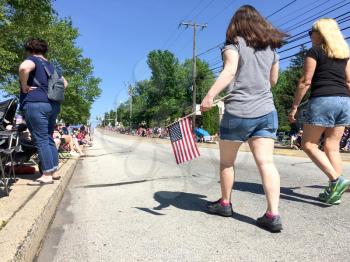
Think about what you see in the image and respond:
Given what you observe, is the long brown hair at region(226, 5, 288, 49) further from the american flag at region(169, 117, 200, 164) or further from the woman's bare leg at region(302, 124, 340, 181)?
the woman's bare leg at region(302, 124, 340, 181)

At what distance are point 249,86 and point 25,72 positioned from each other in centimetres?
281

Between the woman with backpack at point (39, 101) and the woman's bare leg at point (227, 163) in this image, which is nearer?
the woman's bare leg at point (227, 163)

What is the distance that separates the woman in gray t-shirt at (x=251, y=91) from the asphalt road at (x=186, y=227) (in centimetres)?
41

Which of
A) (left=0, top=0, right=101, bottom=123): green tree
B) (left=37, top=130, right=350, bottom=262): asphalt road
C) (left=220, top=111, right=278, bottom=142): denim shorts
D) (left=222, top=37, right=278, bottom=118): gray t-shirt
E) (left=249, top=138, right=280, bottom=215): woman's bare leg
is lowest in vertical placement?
(left=37, top=130, right=350, bottom=262): asphalt road

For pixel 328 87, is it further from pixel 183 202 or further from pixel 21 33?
pixel 21 33

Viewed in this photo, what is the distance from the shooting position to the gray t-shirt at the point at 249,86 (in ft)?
12.1

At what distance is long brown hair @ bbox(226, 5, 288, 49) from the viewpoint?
372 cm

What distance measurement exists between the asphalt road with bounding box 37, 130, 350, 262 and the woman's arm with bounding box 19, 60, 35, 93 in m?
1.45

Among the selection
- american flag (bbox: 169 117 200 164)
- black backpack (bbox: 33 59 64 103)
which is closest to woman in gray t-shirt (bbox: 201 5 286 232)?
american flag (bbox: 169 117 200 164)

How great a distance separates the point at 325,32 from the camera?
449 centimetres

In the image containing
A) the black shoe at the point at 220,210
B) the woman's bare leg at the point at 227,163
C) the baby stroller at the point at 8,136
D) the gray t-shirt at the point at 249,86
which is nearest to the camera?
the gray t-shirt at the point at 249,86

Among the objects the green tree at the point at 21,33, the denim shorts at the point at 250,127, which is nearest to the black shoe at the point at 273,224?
the denim shorts at the point at 250,127

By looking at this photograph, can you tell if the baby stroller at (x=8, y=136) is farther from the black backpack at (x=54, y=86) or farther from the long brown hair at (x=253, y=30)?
the long brown hair at (x=253, y=30)

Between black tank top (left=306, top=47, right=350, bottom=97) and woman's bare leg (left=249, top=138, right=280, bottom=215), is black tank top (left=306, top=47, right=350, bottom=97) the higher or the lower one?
the higher one
